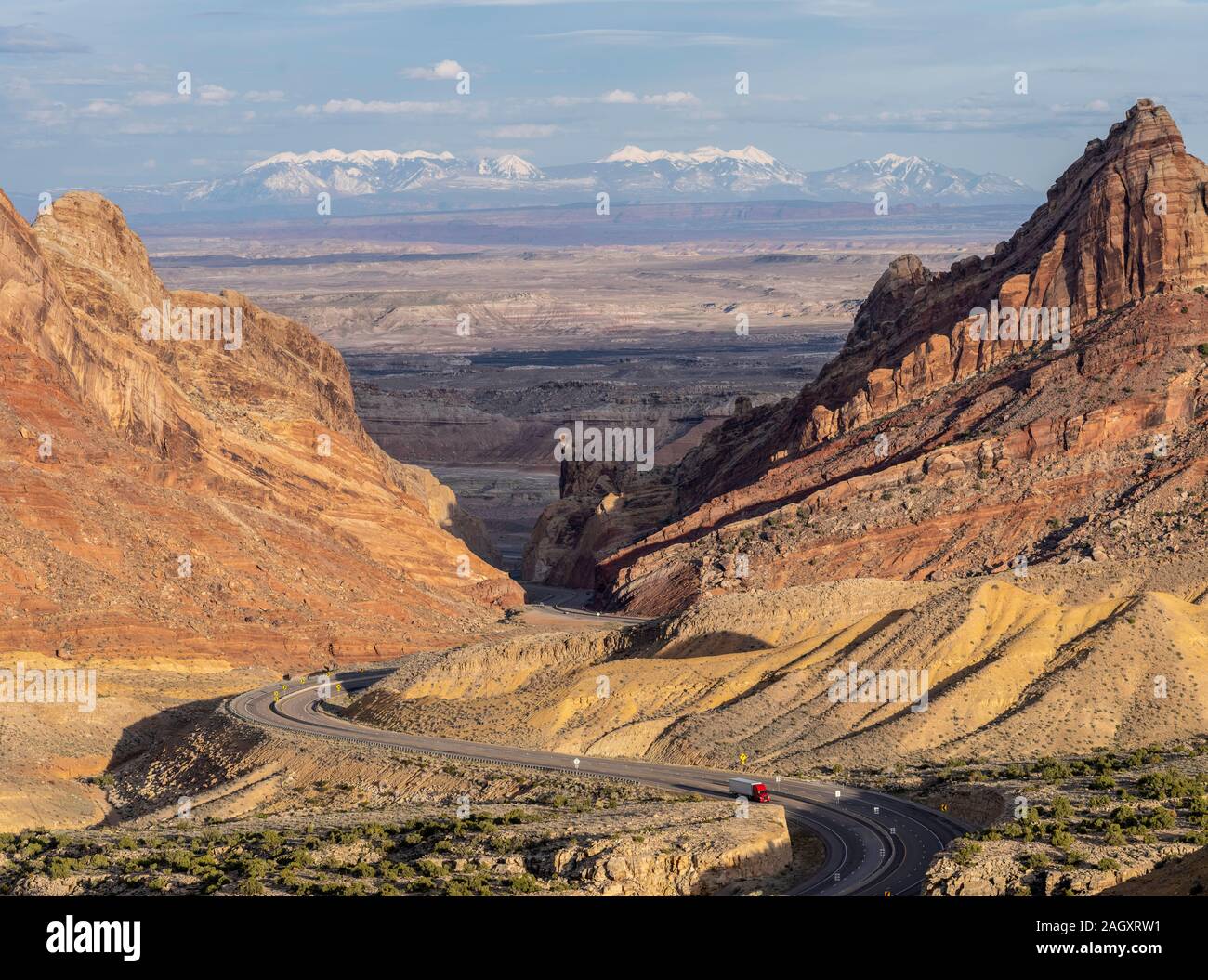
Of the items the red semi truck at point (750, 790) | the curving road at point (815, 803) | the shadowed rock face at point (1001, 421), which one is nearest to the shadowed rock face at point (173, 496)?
the curving road at point (815, 803)

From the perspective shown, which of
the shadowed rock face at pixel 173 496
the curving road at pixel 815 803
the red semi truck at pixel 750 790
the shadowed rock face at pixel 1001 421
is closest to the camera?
the curving road at pixel 815 803

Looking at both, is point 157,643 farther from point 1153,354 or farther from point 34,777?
point 1153,354

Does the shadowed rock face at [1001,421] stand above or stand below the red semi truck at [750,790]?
above

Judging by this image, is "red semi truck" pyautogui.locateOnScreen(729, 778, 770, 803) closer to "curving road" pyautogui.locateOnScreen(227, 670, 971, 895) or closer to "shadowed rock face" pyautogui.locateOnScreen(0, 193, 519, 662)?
"curving road" pyautogui.locateOnScreen(227, 670, 971, 895)

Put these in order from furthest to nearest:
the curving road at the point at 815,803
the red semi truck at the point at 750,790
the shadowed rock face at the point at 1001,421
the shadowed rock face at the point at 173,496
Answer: the shadowed rock face at the point at 1001,421 < the shadowed rock face at the point at 173,496 < the red semi truck at the point at 750,790 < the curving road at the point at 815,803

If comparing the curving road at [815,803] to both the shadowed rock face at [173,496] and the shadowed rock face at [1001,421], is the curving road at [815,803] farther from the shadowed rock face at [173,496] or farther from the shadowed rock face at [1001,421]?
the shadowed rock face at [1001,421]

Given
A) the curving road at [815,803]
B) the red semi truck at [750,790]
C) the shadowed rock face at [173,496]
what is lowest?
the curving road at [815,803]
